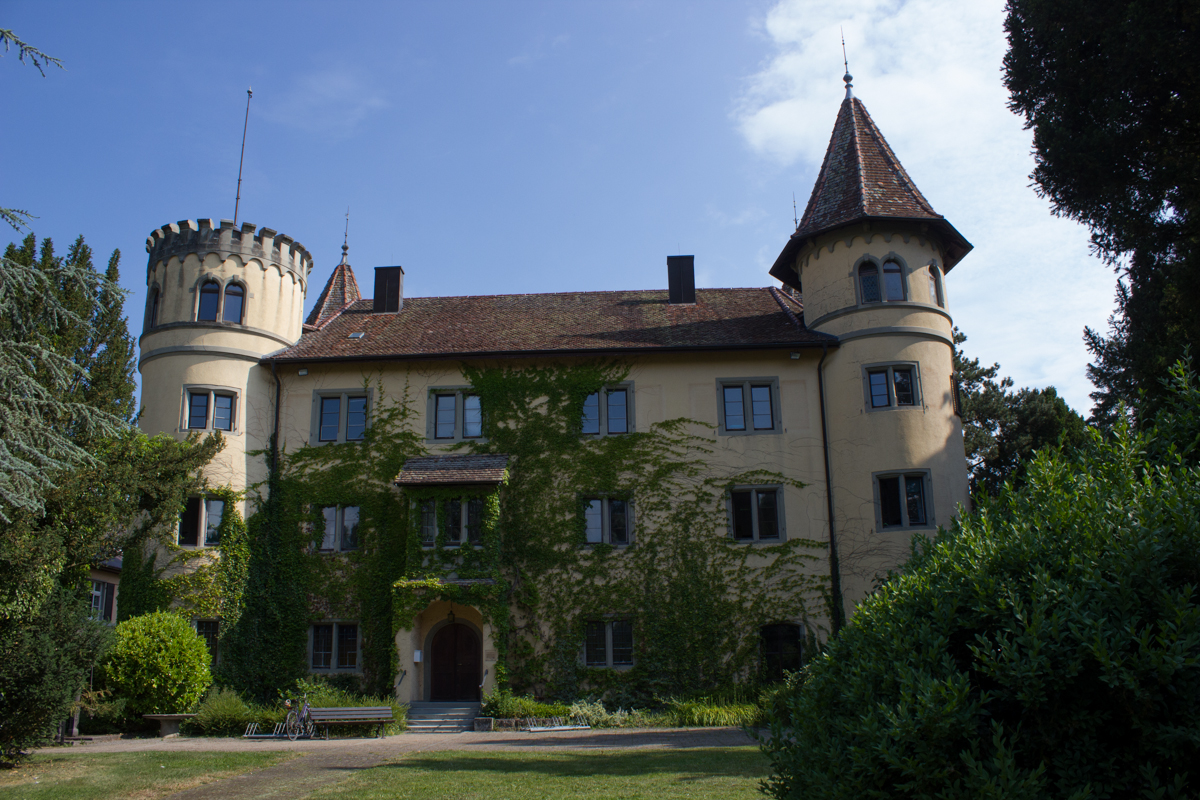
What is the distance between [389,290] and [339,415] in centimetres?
571

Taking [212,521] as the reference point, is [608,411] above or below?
above

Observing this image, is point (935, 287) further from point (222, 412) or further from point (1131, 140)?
point (222, 412)

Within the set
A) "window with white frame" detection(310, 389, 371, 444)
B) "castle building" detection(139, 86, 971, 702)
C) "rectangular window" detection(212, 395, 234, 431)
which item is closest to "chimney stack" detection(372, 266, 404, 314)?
"castle building" detection(139, 86, 971, 702)

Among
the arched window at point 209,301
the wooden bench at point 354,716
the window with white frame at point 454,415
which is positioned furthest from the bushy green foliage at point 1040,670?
the arched window at point 209,301

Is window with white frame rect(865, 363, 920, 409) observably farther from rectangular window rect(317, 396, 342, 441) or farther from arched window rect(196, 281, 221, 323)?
arched window rect(196, 281, 221, 323)

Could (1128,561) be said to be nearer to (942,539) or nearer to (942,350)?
(942,539)

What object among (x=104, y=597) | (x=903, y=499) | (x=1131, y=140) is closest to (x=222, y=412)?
(x=104, y=597)

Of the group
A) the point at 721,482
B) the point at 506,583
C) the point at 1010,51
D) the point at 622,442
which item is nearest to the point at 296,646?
the point at 506,583

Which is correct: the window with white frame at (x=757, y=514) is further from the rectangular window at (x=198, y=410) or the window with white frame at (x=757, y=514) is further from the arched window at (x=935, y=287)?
the rectangular window at (x=198, y=410)

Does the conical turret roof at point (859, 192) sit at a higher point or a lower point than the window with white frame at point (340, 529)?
higher

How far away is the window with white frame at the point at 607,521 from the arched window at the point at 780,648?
456 centimetres

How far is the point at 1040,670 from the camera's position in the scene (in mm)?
5039

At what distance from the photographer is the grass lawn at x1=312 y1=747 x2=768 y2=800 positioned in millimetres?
11039

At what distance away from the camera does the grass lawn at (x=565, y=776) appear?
11039 millimetres
